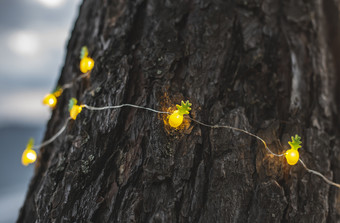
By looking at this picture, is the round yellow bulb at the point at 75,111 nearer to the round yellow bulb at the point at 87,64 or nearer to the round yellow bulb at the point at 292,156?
the round yellow bulb at the point at 87,64

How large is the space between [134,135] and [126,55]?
33 cm

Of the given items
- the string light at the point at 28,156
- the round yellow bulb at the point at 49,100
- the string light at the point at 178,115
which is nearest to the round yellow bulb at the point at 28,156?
the string light at the point at 28,156

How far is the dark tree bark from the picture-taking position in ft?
2.56

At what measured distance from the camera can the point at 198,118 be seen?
86 cm

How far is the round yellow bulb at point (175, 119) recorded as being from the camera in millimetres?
788

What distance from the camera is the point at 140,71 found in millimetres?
921

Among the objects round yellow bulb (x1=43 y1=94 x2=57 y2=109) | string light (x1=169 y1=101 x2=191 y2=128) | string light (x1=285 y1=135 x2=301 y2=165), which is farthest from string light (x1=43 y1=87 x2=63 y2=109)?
string light (x1=285 y1=135 x2=301 y2=165)

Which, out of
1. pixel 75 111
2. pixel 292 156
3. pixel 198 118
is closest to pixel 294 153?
pixel 292 156

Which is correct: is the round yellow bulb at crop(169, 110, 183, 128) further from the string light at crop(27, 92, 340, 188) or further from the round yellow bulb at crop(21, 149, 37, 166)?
the round yellow bulb at crop(21, 149, 37, 166)

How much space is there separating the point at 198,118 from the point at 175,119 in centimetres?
11

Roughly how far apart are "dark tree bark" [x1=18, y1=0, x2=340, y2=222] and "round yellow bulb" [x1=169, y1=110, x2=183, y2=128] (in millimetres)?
51

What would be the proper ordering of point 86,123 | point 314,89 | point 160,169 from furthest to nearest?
1. point 314,89
2. point 86,123
3. point 160,169

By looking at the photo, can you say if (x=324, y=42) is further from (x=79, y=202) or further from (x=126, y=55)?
(x=79, y=202)

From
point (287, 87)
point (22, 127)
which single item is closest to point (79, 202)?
point (287, 87)
